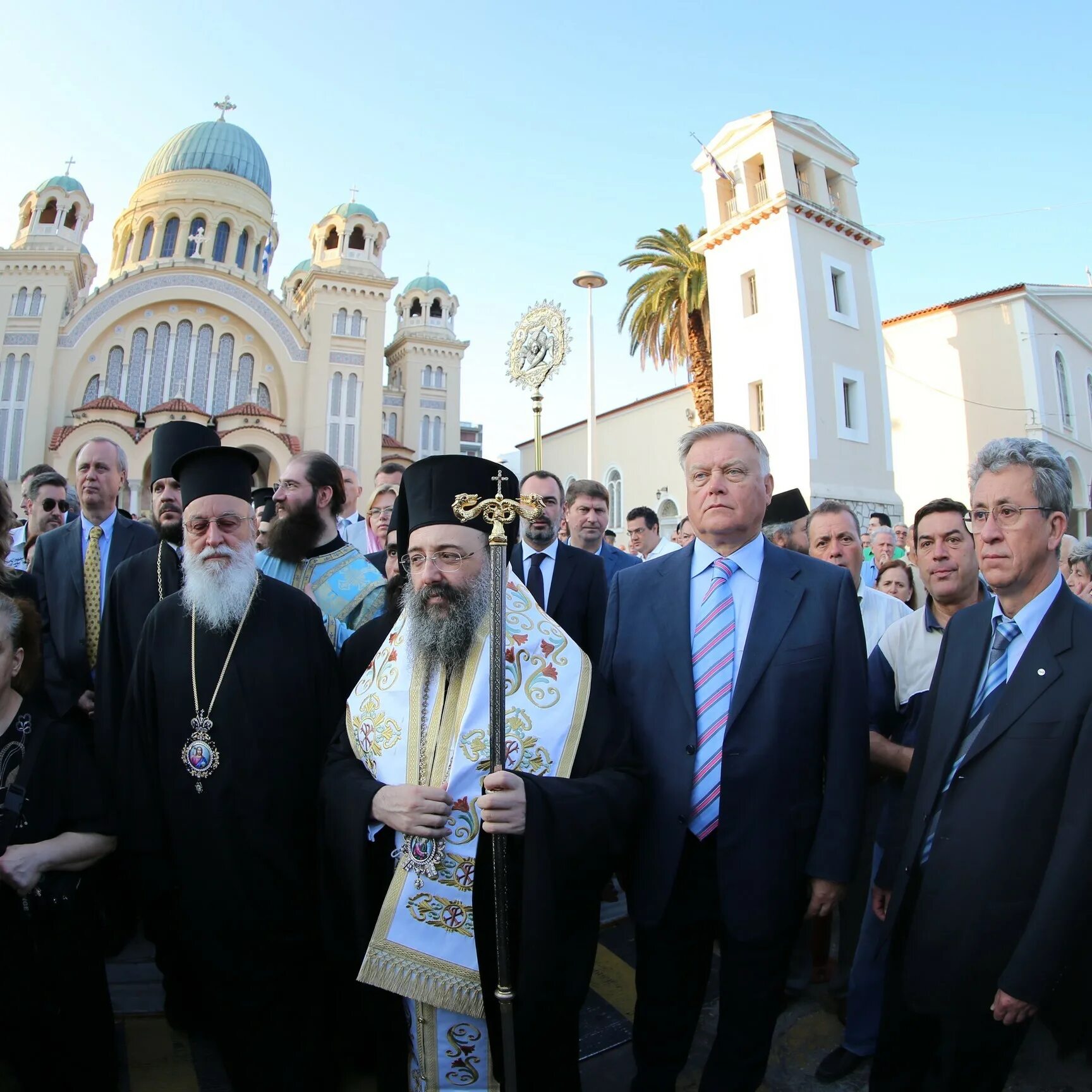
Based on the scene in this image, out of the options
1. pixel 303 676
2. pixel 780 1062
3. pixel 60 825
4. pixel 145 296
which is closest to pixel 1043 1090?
pixel 780 1062

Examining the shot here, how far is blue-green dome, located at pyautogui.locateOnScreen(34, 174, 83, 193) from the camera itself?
3103 cm

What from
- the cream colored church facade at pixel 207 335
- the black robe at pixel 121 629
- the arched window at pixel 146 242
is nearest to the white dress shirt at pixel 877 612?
the black robe at pixel 121 629

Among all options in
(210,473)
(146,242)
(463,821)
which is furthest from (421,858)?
(146,242)

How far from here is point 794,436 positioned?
18328mm

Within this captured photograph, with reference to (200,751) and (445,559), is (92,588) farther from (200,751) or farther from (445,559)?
(445,559)

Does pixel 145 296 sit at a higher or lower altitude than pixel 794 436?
higher

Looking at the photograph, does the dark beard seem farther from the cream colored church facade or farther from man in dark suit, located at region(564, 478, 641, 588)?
the cream colored church facade

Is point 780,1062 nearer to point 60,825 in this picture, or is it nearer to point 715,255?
point 60,825

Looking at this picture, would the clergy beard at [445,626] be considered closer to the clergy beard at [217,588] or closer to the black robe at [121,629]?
the clergy beard at [217,588]

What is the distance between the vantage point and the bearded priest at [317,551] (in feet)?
12.6

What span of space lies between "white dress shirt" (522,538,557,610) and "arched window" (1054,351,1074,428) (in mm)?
23869

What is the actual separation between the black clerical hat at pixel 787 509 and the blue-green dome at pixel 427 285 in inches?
1447

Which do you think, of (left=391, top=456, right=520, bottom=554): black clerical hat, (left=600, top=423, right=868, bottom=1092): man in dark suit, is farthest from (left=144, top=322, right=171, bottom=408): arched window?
(left=600, top=423, right=868, bottom=1092): man in dark suit

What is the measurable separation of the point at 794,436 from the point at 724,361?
2.98 meters
